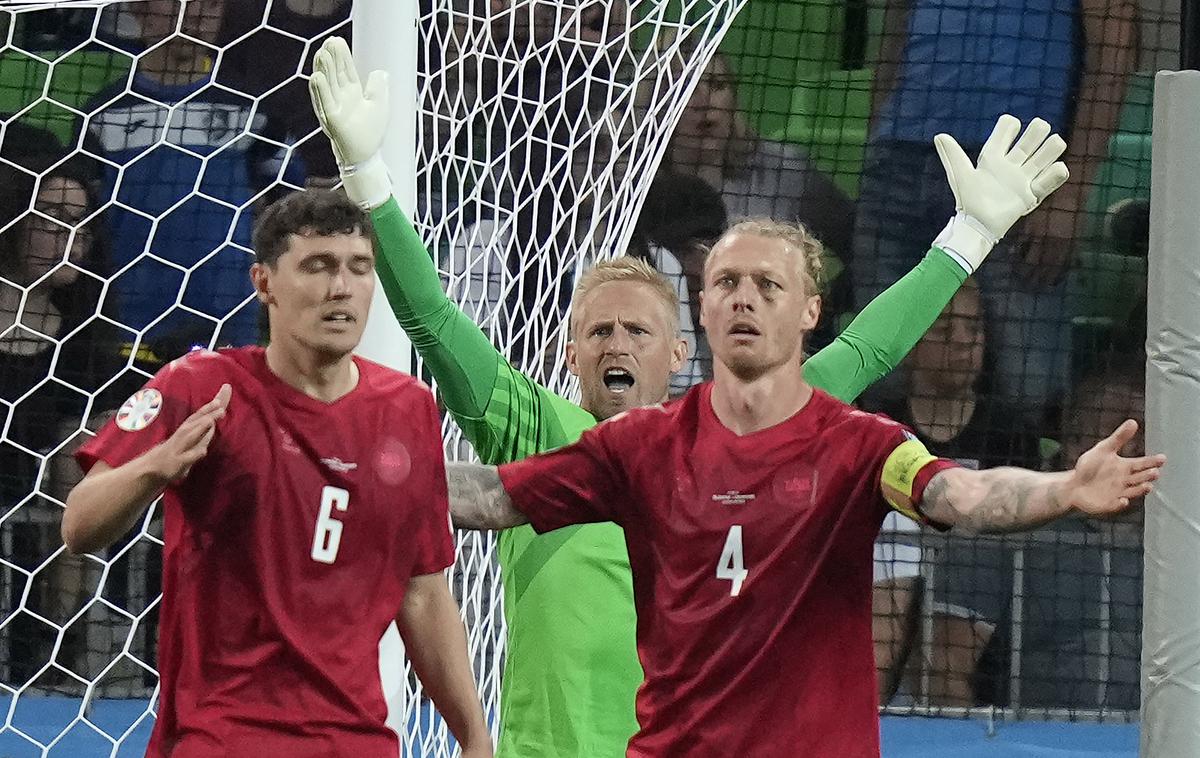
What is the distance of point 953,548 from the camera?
19.6 feet

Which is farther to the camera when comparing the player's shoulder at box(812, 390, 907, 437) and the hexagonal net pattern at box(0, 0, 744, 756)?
the hexagonal net pattern at box(0, 0, 744, 756)

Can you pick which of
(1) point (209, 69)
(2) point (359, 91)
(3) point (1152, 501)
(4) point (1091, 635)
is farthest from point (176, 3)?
(3) point (1152, 501)

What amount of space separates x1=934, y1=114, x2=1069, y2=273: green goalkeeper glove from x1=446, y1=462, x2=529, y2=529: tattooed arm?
1.21 metres

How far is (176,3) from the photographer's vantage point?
612 centimetres

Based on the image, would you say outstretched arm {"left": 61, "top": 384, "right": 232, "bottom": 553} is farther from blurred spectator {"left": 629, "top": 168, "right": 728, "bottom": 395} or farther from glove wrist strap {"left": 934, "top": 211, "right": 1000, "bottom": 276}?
blurred spectator {"left": 629, "top": 168, "right": 728, "bottom": 395}

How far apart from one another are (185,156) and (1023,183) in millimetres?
3360

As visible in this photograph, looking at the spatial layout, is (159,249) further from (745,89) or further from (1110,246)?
(1110,246)

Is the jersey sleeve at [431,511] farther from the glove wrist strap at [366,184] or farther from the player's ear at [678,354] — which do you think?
the player's ear at [678,354]

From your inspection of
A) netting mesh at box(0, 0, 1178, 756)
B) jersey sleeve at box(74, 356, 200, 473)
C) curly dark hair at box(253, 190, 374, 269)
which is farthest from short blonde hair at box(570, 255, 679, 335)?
netting mesh at box(0, 0, 1178, 756)

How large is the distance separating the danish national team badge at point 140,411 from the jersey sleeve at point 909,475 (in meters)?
1.08

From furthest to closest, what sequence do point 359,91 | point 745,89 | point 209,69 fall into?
point 745,89
point 209,69
point 359,91

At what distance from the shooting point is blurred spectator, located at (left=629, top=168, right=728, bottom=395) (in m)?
5.92

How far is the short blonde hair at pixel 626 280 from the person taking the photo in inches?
136

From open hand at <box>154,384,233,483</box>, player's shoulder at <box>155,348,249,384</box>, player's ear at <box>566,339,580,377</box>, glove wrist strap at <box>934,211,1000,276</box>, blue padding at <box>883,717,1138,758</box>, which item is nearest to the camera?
open hand at <box>154,384,233,483</box>
